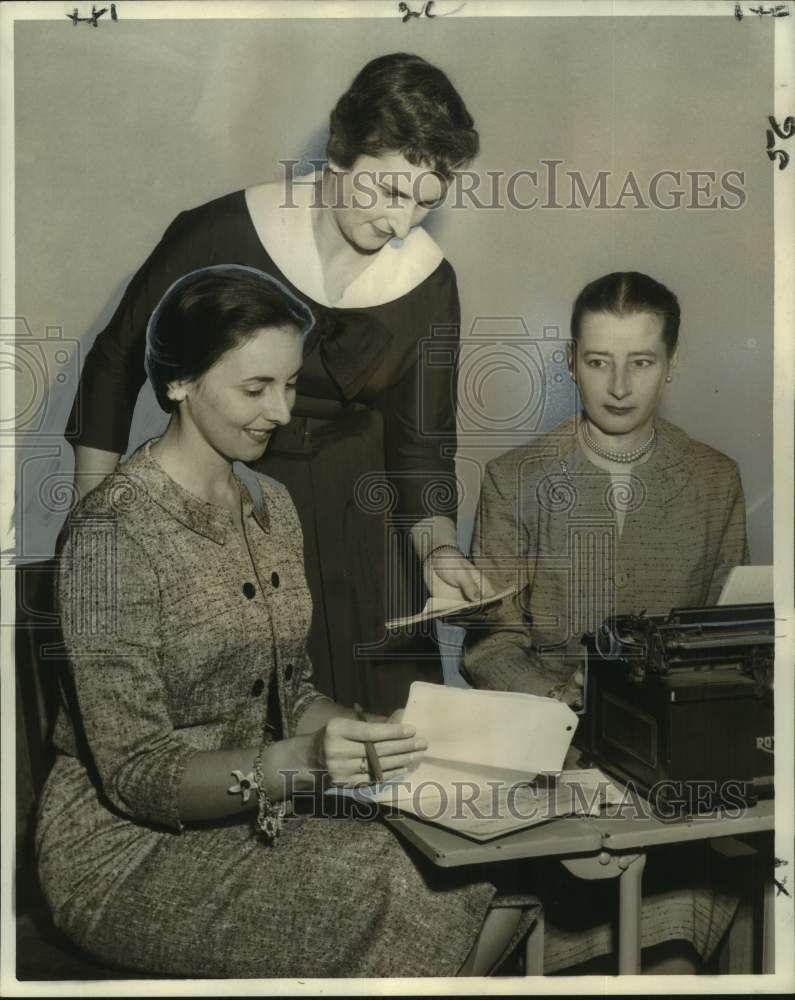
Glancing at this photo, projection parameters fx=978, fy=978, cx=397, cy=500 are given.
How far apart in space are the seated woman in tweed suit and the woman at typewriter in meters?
0.50

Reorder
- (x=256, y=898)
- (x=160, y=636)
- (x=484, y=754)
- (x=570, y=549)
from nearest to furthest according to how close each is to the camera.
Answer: (x=256, y=898), (x=160, y=636), (x=484, y=754), (x=570, y=549)

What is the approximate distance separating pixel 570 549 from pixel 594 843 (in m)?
0.86

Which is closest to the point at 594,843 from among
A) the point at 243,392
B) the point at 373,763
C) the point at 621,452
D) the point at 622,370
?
the point at 373,763

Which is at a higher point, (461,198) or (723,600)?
(461,198)

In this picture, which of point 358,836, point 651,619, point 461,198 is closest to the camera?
point 358,836

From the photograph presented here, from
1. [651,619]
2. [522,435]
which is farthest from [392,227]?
[651,619]

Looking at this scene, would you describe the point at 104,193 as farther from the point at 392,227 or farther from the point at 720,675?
the point at 720,675

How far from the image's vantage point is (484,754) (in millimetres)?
2549

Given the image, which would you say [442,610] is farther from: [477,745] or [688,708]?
[688,708]

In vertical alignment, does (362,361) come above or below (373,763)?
above

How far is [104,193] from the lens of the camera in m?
2.68

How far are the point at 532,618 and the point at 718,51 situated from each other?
1688mm

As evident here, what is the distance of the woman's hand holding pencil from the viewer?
2395 mm

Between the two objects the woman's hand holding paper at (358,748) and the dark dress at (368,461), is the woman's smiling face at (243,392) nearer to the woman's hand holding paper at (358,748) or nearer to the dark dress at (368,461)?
the dark dress at (368,461)
